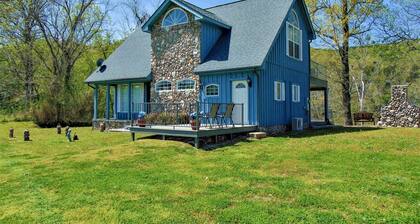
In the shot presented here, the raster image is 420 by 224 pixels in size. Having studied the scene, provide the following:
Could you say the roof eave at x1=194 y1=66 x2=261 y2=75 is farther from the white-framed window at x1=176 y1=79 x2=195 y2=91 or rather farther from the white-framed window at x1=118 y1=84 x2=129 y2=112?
the white-framed window at x1=118 y1=84 x2=129 y2=112

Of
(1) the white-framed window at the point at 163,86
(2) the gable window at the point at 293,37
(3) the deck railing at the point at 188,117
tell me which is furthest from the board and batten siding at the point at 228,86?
(2) the gable window at the point at 293,37

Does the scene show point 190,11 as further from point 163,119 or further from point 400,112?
point 400,112

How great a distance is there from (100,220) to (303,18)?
1686 centimetres

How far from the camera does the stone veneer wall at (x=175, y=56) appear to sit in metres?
15.7

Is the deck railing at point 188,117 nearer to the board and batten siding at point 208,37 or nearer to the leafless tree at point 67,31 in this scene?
the board and batten siding at point 208,37

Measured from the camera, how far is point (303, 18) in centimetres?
1864

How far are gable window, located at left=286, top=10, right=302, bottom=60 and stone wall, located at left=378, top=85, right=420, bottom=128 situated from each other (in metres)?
6.92

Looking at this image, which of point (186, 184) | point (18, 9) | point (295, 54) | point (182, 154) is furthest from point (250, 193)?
point (18, 9)

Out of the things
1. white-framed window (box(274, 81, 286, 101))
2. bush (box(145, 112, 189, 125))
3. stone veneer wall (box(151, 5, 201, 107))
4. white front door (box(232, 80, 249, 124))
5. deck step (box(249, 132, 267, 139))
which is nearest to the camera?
deck step (box(249, 132, 267, 139))

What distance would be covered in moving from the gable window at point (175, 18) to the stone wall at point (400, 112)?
44.0 ft

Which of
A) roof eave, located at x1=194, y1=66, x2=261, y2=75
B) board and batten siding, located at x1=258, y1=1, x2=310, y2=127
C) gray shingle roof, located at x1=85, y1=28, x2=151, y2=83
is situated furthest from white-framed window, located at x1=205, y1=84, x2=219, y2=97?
gray shingle roof, located at x1=85, y1=28, x2=151, y2=83

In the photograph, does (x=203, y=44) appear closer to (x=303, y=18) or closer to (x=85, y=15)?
(x=303, y=18)

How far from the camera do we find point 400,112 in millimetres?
20047

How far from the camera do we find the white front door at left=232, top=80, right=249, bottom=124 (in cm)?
1415
